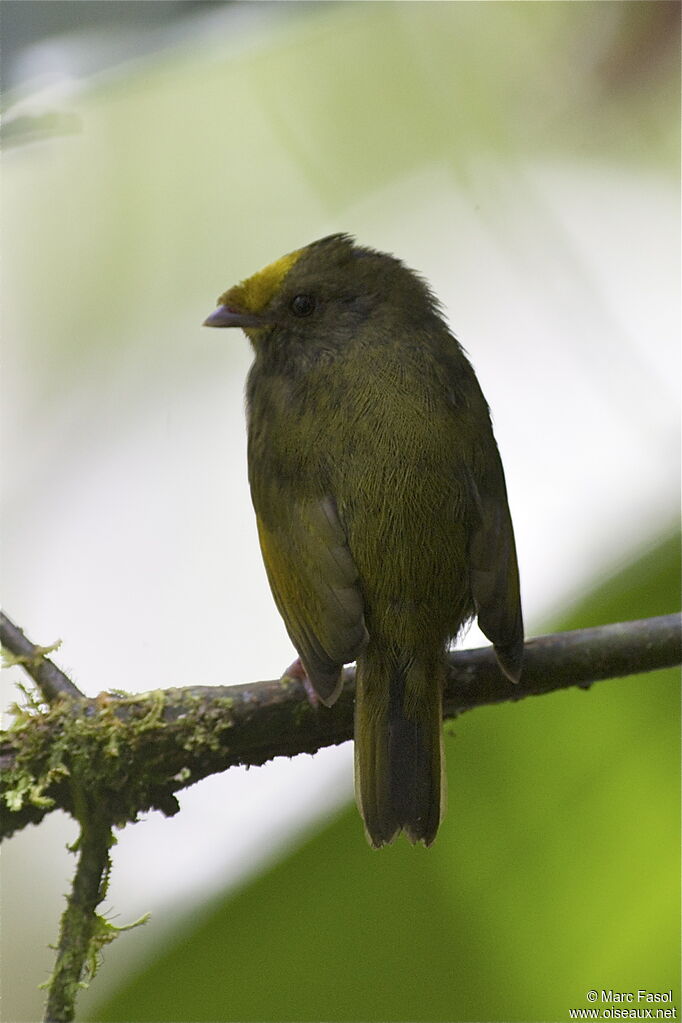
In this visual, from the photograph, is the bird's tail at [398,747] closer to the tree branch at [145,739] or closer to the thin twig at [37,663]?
the tree branch at [145,739]

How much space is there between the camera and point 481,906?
4.15 ft

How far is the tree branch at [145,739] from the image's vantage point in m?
1.12

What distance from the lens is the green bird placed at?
1.29m

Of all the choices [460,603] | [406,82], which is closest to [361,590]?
[460,603]

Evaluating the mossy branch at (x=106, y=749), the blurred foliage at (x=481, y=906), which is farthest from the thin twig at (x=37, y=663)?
the blurred foliage at (x=481, y=906)

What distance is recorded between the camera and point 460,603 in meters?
1.38

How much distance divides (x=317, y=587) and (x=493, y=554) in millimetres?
222

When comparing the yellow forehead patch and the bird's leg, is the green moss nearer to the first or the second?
the bird's leg

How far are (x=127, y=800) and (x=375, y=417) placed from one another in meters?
0.55

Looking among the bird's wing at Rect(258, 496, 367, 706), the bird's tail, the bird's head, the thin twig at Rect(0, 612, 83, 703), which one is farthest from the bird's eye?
the thin twig at Rect(0, 612, 83, 703)

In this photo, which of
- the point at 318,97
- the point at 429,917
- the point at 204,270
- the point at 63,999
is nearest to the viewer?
the point at 63,999

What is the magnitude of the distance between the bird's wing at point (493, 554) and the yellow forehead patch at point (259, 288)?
36 centimetres

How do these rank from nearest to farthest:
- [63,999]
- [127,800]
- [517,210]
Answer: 1. [63,999]
2. [127,800]
3. [517,210]

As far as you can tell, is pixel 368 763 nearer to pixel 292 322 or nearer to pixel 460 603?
pixel 460 603
